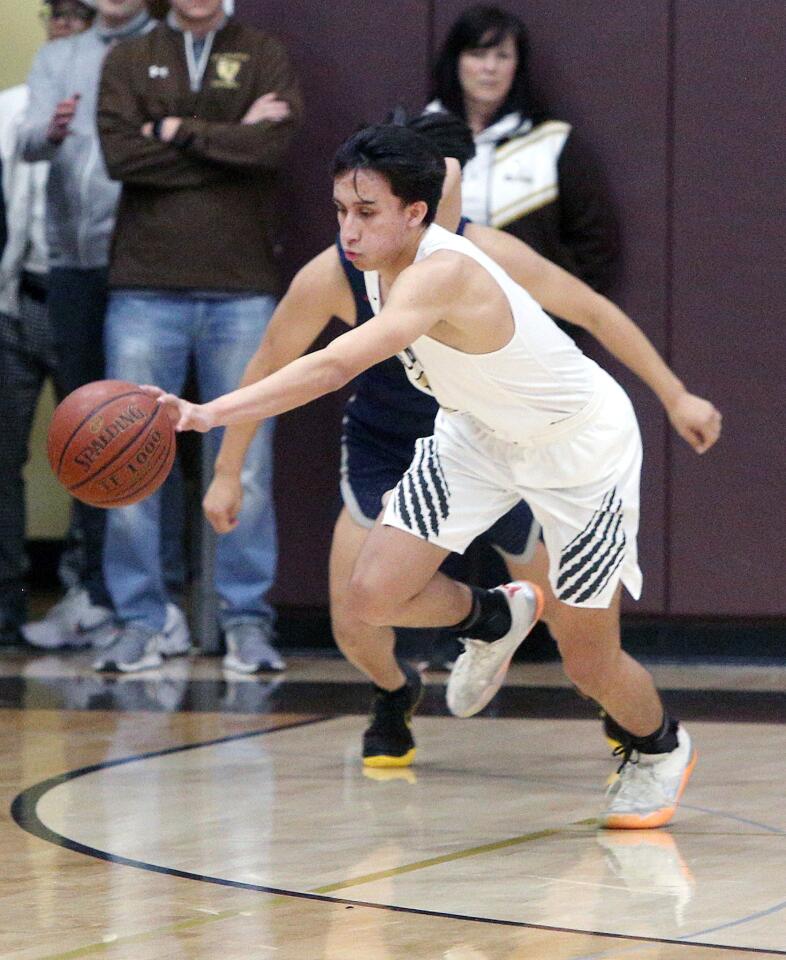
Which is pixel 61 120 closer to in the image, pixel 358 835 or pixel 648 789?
pixel 358 835

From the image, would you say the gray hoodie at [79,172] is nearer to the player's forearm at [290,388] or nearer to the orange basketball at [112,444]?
the orange basketball at [112,444]

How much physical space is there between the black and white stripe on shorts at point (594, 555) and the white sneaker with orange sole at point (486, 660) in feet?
1.58

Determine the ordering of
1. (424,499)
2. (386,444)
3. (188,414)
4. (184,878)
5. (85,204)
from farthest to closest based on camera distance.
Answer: (85,204) < (386,444) < (424,499) < (184,878) < (188,414)

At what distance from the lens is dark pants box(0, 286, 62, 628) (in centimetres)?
676

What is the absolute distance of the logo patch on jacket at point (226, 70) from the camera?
20.1ft

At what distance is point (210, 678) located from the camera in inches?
240

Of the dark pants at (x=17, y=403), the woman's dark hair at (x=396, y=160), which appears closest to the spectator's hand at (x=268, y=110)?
the dark pants at (x=17, y=403)

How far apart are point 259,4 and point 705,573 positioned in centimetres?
270

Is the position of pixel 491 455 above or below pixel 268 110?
below

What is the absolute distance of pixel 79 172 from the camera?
6539mm

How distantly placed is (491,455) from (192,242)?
2.44 meters

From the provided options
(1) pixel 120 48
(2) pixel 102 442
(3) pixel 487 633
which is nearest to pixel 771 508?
(3) pixel 487 633

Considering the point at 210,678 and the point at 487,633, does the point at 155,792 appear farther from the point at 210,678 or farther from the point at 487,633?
the point at 210,678

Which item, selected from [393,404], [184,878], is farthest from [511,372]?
[184,878]
